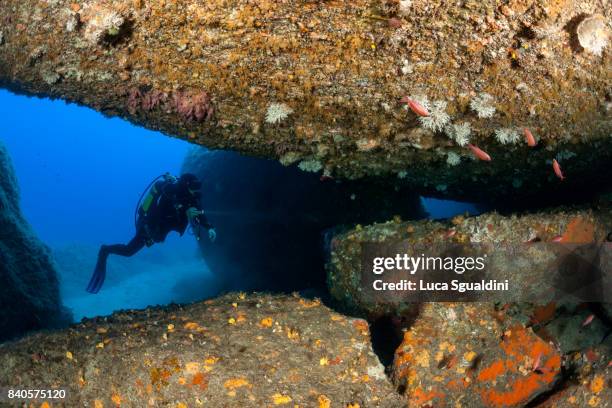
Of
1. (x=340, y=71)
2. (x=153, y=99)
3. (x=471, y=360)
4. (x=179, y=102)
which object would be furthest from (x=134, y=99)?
(x=471, y=360)

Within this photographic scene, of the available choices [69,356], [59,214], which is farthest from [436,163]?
[59,214]

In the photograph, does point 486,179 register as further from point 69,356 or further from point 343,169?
point 69,356

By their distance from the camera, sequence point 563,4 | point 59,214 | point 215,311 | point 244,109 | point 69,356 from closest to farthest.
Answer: point 563,4
point 69,356
point 215,311
point 244,109
point 59,214

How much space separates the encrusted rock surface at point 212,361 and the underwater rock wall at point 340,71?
1733mm

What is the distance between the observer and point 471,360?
330 cm

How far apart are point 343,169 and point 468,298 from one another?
1819mm

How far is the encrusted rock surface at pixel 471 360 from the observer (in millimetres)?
3141

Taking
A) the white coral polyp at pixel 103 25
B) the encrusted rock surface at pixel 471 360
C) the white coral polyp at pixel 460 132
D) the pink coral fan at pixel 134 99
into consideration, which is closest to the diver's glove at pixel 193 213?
the pink coral fan at pixel 134 99

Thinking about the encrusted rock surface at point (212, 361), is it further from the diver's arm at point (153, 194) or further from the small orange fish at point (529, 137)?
the diver's arm at point (153, 194)

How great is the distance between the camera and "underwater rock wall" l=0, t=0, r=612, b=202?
270 centimetres

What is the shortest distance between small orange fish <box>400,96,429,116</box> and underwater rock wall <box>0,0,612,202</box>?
0.07ft

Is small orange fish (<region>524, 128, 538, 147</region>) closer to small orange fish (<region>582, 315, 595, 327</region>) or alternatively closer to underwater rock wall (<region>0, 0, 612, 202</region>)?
underwater rock wall (<region>0, 0, 612, 202</region>)

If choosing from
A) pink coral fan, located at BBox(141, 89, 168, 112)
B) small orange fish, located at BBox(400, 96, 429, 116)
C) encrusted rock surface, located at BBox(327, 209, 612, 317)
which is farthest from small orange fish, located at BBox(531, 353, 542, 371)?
pink coral fan, located at BBox(141, 89, 168, 112)

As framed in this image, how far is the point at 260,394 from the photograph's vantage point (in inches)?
104
